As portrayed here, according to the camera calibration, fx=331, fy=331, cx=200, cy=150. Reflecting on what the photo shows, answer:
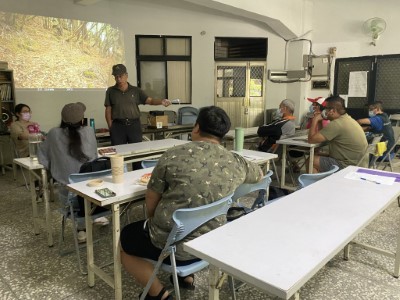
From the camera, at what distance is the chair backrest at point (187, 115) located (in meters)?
6.35

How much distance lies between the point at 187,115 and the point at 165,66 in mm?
1227

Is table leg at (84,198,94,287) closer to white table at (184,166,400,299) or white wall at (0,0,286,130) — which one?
white table at (184,166,400,299)

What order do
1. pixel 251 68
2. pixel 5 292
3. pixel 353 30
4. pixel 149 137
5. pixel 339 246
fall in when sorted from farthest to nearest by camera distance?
pixel 251 68
pixel 353 30
pixel 149 137
pixel 5 292
pixel 339 246

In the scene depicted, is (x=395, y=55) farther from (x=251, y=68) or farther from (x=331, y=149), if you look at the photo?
(x=331, y=149)

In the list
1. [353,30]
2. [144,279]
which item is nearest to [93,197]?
[144,279]

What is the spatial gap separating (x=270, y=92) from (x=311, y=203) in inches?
240

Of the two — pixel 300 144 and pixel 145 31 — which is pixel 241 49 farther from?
pixel 300 144

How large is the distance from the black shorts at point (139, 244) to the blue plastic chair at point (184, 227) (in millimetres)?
49

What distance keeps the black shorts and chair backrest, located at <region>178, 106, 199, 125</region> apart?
14.7 feet

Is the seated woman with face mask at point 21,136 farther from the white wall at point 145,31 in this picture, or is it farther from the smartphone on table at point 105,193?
the smartphone on table at point 105,193

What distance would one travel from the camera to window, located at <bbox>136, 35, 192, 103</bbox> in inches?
263

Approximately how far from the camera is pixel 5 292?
2.13 metres

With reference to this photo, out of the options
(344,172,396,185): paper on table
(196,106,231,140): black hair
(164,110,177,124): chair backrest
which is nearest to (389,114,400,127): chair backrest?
(164,110,177,124): chair backrest

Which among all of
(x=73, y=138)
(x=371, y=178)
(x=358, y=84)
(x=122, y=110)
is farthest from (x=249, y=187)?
(x=358, y=84)
